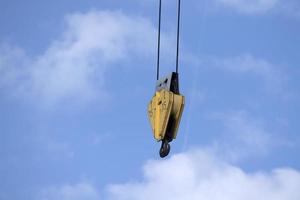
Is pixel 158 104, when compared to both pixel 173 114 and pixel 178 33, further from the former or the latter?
pixel 178 33

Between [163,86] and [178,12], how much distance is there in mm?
1602

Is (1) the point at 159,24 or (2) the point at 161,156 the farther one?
(1) the point at 159,24

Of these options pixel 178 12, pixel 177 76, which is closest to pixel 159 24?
pixel 178 12

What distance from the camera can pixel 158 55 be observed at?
934 centimetres

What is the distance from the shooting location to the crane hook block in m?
8.30

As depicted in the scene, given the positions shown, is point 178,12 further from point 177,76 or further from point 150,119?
point 150,119

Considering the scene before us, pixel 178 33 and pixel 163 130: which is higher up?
pixel 178 33

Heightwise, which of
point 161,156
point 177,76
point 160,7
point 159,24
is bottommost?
point 161,156

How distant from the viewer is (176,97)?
8.38m

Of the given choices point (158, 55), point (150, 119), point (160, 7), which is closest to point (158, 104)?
→ point (150, 119)

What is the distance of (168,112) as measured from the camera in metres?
8.30

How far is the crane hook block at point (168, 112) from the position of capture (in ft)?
27.2

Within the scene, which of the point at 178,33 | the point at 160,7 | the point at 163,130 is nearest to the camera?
the point at 163,130

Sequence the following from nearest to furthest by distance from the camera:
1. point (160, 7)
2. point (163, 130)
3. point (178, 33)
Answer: point (163, 130)
point (178, 33)
point (160, 7)
